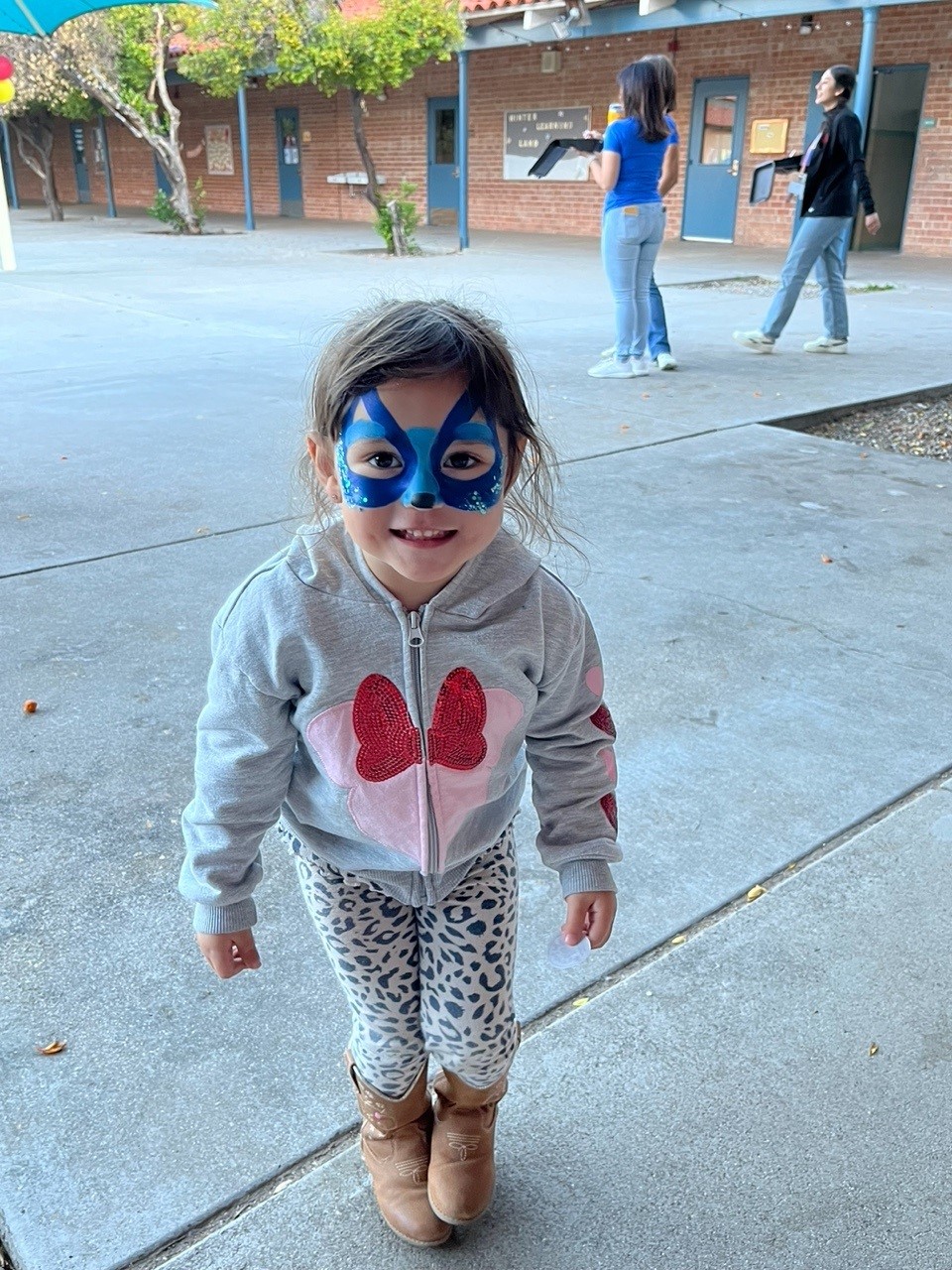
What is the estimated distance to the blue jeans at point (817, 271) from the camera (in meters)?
7.13

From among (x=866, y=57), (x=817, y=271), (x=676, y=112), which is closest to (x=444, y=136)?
(x=676, y=112)

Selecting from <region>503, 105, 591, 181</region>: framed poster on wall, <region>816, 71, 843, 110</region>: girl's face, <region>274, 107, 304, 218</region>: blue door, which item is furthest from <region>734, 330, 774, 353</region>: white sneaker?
<region>274, 107, 304, 218</region>: blue door

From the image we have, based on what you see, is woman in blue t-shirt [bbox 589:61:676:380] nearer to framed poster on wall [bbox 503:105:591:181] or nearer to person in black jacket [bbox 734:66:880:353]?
person in black jacket [bbox 734:66:880:353]

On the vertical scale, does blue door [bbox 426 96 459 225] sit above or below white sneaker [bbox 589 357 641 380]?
above

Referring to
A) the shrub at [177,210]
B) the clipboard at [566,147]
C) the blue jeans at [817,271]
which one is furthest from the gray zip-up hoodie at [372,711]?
the shrub at [177,210]

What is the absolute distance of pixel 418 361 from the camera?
4.14 feet

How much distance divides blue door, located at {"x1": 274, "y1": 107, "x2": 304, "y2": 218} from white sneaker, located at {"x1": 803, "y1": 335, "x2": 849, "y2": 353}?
18547mm

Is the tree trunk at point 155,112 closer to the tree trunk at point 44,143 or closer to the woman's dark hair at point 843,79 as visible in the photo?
the tree trunk at point 44,143

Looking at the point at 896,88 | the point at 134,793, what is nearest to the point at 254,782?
the point at 134,793

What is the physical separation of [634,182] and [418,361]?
5807 mm

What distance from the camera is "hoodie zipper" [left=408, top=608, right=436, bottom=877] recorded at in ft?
4.44

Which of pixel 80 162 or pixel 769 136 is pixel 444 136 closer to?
pixel 769 136

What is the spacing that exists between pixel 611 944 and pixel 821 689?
129 centimetres

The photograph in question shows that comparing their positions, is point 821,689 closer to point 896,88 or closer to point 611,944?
point 611,944
